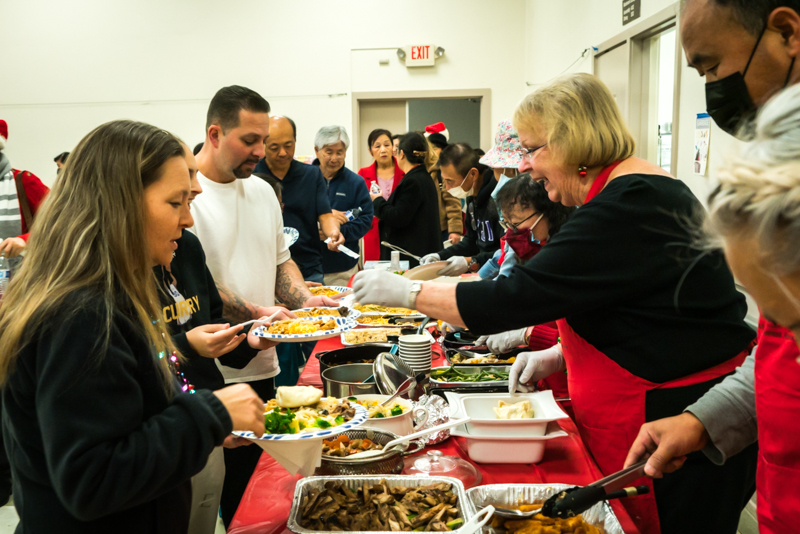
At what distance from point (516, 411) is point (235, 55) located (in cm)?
729

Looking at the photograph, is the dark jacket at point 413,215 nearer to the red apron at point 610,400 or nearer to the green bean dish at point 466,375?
the green bean dish at point 466,375

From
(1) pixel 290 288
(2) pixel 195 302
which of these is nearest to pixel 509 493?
(2) pixel 195 302

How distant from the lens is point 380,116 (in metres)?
8.03

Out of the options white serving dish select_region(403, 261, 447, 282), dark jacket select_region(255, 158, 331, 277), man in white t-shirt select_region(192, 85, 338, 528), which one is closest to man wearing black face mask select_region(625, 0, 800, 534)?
man in white t-shirt select_region(192, 85, 338, 528)

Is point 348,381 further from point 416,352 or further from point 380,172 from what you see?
point 380,172

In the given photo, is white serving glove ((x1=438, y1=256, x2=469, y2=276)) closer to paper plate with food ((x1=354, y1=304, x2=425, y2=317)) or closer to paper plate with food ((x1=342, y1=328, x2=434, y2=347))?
paper plate with food ((x1=354, y1=304, x2=425, y2=317))

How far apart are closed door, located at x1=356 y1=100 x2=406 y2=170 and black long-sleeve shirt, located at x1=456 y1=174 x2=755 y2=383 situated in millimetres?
6707

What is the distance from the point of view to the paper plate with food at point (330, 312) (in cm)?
234

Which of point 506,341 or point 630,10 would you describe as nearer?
point 506,341

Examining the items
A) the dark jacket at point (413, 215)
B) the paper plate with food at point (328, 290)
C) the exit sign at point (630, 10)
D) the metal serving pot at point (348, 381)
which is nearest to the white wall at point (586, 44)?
the exit sign at point (630, 10)

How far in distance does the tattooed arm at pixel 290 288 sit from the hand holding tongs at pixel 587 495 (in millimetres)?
1714

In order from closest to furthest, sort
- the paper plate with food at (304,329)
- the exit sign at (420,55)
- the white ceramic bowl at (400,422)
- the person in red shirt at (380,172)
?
the white ceramic bowl at (400,422)
the paper plate with food at (304,329)
the person in red shirt at (380,172)
the exit sign at (420,55)

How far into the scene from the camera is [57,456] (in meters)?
0.89

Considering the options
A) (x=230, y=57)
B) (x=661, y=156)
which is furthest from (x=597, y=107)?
(x=230, y=57)
